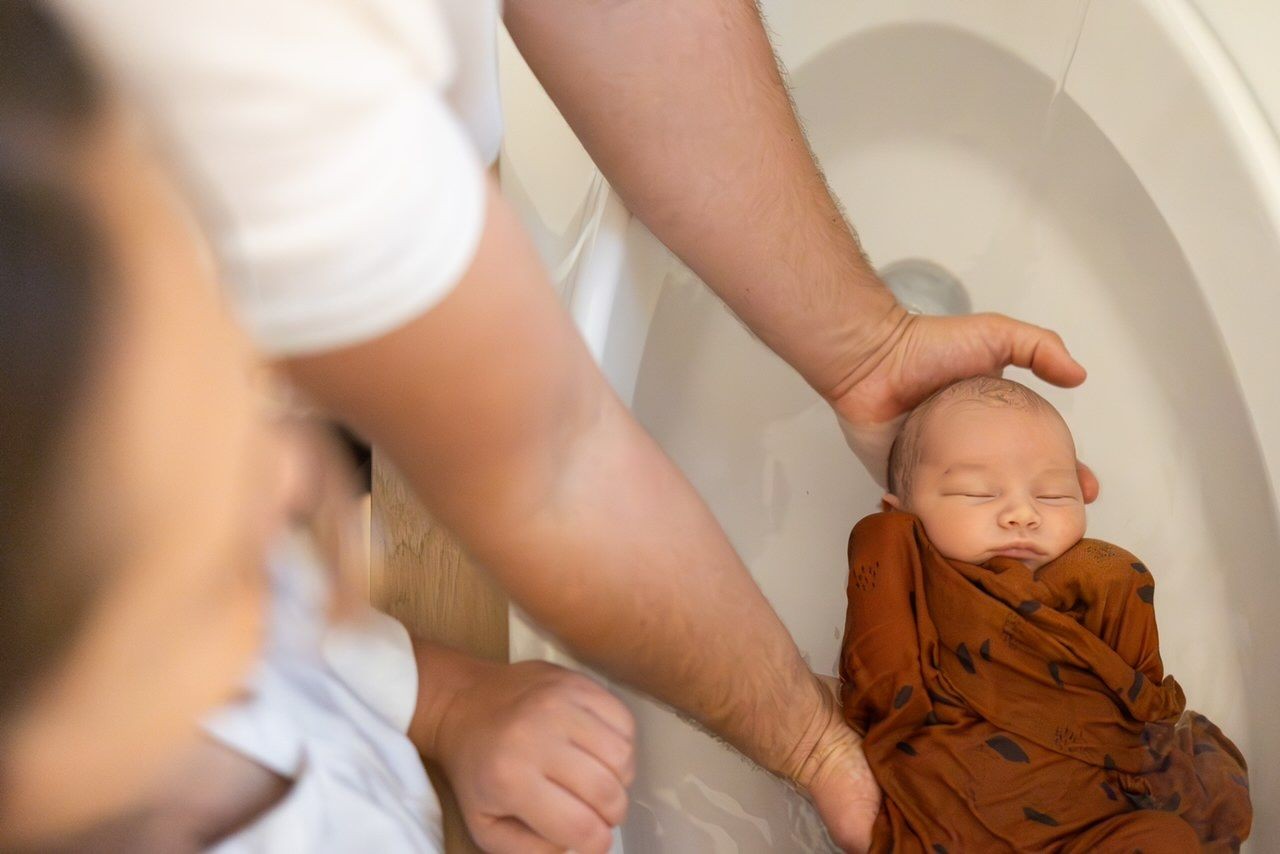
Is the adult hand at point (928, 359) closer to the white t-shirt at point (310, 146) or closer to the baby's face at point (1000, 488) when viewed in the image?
the baby's face at point (1000, 488)

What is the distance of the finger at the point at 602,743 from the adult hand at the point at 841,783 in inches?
8.2

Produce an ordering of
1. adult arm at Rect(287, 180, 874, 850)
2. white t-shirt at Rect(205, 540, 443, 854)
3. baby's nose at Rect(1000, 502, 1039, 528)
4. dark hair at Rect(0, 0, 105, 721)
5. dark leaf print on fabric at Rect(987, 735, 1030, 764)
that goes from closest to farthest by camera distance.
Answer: dark hair at Rect(0, 0, 105, 721) → adult arm at Rect(287, 180, 874, 850) → white t-shirt at Rect(205, 540, 443, 854) → dark leaf print on fabric at Rect(987, 735, 1030, 764) → baby's nose at Rect(1000, 502, 1039, 528)

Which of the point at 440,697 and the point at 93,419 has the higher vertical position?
the point at 93,419

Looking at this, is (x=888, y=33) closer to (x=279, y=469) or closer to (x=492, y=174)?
(x=492, y=174)

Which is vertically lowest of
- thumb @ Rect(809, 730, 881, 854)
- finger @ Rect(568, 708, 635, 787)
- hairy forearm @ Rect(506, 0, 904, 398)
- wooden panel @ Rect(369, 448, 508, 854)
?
thumb @ Rect(809, 730, 881, 854)

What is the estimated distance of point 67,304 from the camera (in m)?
0.27

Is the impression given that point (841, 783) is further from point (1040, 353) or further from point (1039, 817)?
point (1040, 353)

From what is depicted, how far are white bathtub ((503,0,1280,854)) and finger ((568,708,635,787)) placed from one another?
0.29ft

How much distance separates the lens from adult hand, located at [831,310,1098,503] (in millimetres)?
1019

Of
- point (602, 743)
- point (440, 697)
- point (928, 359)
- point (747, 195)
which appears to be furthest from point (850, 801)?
point (747, 195)

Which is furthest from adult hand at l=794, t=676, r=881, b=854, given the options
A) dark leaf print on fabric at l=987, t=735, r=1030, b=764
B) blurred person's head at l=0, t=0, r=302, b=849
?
blurred person's head at l=0, t=0, r=302, b=849

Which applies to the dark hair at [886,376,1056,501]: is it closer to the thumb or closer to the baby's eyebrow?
the baby's eyebrow

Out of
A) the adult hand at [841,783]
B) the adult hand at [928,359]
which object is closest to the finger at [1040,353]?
the adult hand at [928,359]

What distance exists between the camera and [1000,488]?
93 cm
